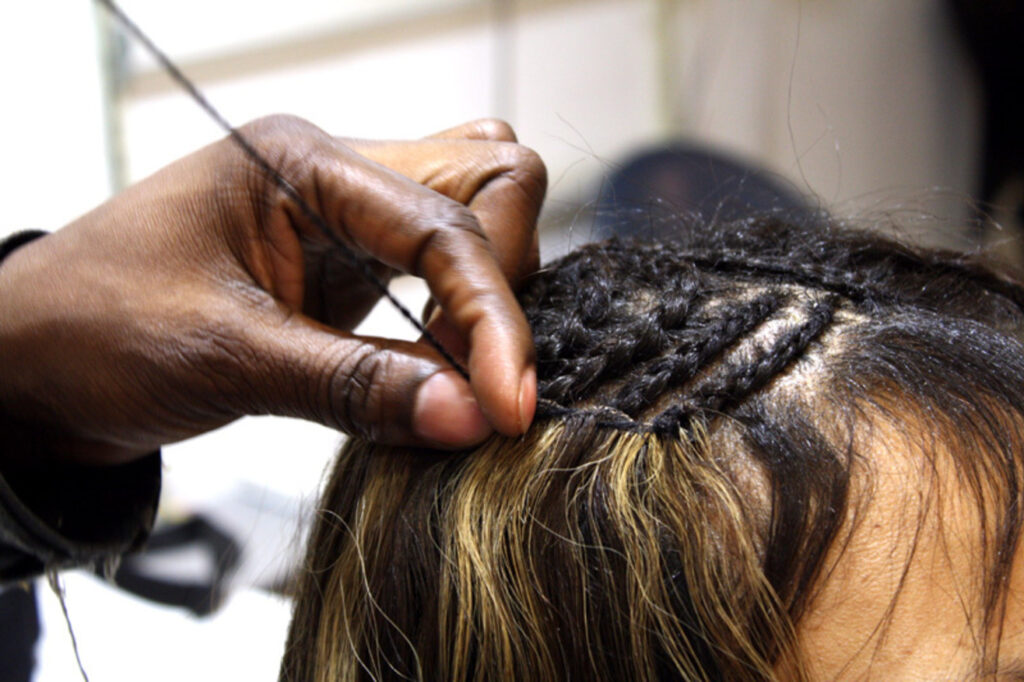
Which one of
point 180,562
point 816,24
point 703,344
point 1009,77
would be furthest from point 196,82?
point 1009,77

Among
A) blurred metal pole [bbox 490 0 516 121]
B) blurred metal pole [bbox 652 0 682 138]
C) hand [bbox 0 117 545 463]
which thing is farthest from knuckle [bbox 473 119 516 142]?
blurred metal pole [bbox 652 0 682 138]

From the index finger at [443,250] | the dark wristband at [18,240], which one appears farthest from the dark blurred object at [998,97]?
the dark wristband at [18,240]

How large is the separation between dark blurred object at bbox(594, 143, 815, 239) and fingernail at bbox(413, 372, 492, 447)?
1.27 feet

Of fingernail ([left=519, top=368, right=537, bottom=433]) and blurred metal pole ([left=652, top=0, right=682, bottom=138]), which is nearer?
fingernail ([left=519, top=368, right=537, bottom=433])

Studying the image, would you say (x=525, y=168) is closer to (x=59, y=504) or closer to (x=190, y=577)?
(x=59, y=504)

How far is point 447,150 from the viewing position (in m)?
0.65

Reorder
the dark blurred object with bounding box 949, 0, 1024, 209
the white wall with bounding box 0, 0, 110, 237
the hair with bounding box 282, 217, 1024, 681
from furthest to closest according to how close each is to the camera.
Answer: the dark blurred object with bounding box 949, 0, 1024, 209
the white wall with bounding box 0, 0, 110, 237
the hair with bounding box 282, 217, 1024, 681

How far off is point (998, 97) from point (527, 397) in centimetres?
308

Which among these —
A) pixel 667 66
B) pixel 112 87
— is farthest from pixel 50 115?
pixel 667 66

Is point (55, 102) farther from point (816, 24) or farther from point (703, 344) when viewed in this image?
point (816, 24)

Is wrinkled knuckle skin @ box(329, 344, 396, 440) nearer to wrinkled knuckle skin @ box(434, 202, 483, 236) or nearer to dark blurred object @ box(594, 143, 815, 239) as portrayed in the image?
wrinkled knuckle skin @ box(434, 202, 483, 236)

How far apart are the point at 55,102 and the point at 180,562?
88 centimetres

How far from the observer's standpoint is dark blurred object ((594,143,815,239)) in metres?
0.88

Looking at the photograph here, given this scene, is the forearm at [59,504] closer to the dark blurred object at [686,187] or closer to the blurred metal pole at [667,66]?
the dark blurred object at [686,187]
